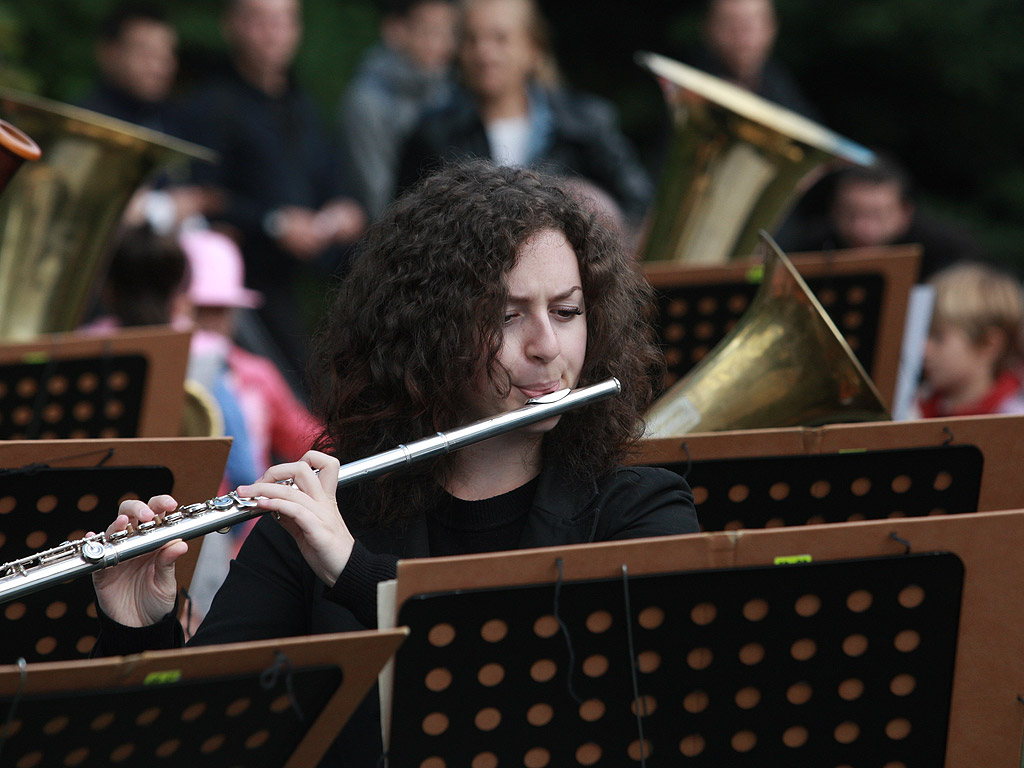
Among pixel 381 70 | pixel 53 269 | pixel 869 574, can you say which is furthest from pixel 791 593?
pixel 381 70

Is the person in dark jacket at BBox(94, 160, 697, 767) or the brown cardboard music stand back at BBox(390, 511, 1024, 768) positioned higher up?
the person in dark jacket at BBox(94, 160, 697, 767)

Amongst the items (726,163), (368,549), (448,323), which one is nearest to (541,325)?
(448,323)

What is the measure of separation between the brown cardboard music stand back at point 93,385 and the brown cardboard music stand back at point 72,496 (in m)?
0.61

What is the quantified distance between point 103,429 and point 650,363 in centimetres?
121

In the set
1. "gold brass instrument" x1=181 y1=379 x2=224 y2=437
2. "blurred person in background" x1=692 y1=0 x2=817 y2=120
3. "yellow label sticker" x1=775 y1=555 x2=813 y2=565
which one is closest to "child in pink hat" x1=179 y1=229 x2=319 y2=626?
"gold brass instrument" x1=181 y1=379 x2=224 y2=437

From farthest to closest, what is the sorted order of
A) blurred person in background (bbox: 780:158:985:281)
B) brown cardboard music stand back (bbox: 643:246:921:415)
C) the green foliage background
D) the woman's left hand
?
the green foliage background < blurred person in background (bbox: 780:158:985:281) < brown cardboard music stand back (bbox: 643:246:921:415) < the woman's left hand

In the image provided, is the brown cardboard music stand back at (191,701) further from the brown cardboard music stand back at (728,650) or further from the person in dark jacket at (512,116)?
the person in dark jacket at (512,116)

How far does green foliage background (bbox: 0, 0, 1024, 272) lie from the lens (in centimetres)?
738

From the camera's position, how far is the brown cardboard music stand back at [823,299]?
2.86 meters

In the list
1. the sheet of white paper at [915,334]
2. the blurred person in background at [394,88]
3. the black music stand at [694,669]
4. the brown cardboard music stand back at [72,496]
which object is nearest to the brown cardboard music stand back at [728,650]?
the black music stand at [694,669]

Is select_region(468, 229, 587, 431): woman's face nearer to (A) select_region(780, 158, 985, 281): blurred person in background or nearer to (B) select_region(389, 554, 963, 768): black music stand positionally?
(B) select_region(389, 554, 963, 768): black music stand

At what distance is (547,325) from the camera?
6.03ft

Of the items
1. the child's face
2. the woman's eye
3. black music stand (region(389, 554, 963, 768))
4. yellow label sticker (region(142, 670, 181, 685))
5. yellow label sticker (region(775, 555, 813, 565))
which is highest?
the woman's eye

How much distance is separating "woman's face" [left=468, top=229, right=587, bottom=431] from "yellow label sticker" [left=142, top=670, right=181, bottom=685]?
703mm
